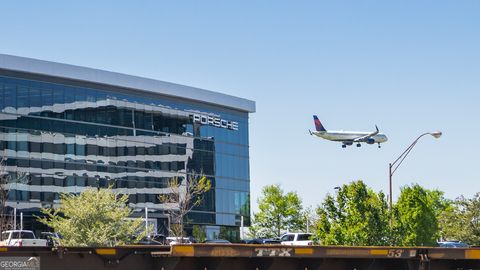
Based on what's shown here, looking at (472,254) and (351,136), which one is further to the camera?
(351,136)

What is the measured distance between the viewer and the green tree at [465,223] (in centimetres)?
7769

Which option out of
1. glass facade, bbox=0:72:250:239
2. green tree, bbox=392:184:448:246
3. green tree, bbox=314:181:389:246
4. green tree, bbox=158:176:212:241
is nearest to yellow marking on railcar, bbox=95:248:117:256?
green tree, bbox=314:181:389:246

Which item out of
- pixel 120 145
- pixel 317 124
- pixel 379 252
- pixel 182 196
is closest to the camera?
pixel 379 252

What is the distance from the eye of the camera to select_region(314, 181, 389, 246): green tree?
155ft

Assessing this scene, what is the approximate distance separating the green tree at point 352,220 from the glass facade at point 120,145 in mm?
39427

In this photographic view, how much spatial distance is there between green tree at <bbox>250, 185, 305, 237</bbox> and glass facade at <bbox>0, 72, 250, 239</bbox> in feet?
7.45

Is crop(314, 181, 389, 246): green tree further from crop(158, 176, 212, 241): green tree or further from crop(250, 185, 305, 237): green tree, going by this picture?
crop(250, 185, 305, 237): green tree

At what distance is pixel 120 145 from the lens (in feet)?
291

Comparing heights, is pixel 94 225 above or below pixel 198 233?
below

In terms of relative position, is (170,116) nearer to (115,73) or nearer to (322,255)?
(115,73)

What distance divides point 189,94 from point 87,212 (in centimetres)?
4326

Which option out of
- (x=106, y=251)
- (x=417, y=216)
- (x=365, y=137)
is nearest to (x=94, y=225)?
(x=417, y=216)

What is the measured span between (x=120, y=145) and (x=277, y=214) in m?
24.8

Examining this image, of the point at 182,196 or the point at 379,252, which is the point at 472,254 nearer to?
the point at 379,252
